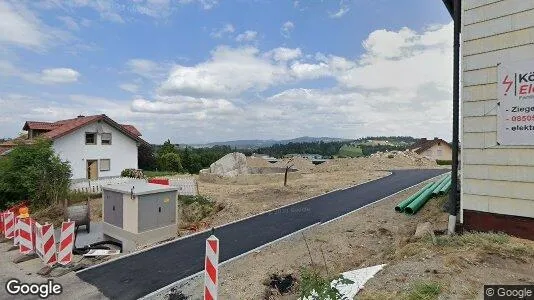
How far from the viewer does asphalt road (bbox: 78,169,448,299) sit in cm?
805

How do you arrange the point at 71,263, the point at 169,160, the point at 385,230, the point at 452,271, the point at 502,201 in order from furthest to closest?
the point at 169,160
the point at 385,230
the point at 71,263
the point at 502,201
the point at 452,271

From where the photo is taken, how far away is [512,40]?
773 cm

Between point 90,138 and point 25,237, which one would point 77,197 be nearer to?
point 25,237

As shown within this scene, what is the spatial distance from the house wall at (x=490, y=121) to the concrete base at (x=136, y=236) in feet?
31.9

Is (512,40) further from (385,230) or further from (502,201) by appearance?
(385,230)

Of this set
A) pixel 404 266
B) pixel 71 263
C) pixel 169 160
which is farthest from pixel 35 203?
pixel 169 160

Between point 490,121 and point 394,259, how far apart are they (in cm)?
397

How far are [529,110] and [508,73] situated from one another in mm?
951

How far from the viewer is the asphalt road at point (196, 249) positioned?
8047mm

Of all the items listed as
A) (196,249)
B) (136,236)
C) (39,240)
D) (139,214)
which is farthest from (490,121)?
(39,240)

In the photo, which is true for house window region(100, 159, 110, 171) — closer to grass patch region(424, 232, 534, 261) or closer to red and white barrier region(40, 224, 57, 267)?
red and white barrier region(40, 224, 57, 267)

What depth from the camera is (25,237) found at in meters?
10.3

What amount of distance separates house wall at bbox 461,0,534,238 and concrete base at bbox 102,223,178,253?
973 centimetres

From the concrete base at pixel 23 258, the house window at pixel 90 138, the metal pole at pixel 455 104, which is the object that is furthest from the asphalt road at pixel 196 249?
the house window at pixel 90 138
